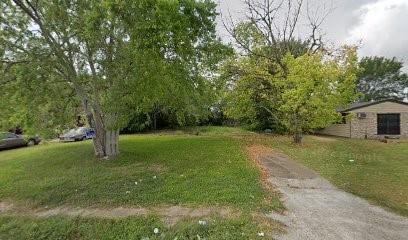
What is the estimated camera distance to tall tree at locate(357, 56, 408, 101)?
51688 millimetres

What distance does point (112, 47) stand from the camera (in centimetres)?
1096

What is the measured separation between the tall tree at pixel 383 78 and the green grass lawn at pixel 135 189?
46.2 metres

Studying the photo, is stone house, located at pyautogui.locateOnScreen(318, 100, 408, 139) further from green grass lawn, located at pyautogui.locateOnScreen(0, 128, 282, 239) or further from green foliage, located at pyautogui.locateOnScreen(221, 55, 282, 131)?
green grass lawn, located at pyautogui.locateOnScreen(0, 128, 282, 239)

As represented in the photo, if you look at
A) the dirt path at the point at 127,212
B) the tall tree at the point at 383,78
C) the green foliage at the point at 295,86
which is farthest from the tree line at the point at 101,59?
the tall tree at the point at 383,78

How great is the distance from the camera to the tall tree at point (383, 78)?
5169 centimetres

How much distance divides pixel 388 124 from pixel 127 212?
2662cm

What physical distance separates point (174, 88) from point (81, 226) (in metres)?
7.10

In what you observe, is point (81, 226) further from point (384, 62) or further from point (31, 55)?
point (384, 62)

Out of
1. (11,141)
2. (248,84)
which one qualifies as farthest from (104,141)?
(11,141)

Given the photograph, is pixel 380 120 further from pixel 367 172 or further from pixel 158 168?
pixel 158 168

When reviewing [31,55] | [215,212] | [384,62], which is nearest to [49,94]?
[31,55]

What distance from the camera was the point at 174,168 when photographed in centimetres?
1138

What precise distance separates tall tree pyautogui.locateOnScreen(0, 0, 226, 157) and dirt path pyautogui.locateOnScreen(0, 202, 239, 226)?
3.63 m

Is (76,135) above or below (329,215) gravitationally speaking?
above
